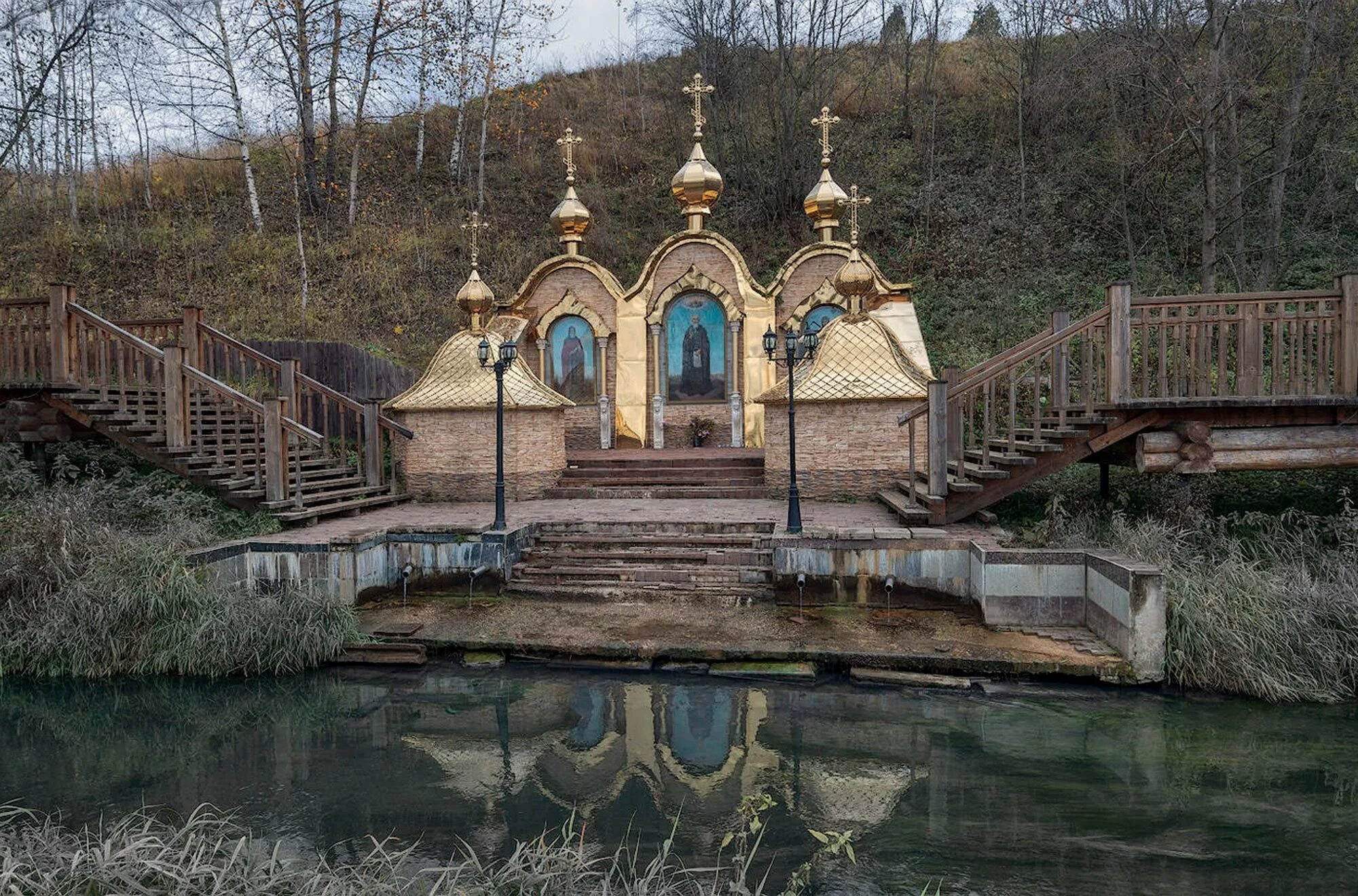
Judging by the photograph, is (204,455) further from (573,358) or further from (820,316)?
(820,316)

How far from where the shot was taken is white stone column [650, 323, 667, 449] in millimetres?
16328

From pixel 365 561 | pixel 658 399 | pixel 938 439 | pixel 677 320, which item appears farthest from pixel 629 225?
pixel 365 561

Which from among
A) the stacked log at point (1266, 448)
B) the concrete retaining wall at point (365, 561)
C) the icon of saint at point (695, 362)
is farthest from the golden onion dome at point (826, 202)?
the concrete retaining wall at point (365, 561)

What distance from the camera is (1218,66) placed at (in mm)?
12133

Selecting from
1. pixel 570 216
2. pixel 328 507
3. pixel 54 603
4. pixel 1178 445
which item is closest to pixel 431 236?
pixel 570 216

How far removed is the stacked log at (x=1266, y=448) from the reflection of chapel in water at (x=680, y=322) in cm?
712

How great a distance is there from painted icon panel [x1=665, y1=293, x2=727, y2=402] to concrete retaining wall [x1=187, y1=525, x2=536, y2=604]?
22.8ft

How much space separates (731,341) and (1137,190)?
11777 millimetres

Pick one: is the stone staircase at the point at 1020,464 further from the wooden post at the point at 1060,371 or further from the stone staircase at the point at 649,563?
the stone staircase at the point at 649,563

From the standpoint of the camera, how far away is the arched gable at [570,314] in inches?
651

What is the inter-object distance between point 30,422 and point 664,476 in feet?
29.4

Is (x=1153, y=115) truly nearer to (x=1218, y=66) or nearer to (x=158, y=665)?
(x=1218, y=66)

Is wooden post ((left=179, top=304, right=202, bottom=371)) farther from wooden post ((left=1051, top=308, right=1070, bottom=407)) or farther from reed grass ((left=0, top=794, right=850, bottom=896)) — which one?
wooden post ((left=1051, top=308, right=1070, bottom=407))

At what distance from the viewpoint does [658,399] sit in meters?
16.3
